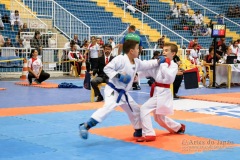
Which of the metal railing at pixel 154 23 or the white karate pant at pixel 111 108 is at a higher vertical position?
the metal railing at pixel 154 23

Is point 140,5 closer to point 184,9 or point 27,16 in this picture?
point 184,9

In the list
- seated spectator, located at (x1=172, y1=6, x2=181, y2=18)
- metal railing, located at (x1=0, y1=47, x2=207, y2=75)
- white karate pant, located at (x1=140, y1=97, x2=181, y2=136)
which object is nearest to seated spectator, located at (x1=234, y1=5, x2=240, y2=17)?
seated spectator, located at (x1=172, y1=6, x2=181, y2=18)

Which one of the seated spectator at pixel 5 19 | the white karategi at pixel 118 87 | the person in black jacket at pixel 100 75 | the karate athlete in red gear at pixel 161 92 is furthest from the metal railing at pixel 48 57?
the white karategi at pixel 118 87

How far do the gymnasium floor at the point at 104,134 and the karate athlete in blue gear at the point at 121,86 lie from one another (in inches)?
12.4

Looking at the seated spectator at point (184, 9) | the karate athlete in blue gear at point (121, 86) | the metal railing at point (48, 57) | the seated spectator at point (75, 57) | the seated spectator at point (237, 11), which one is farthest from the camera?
the seated spectator at point (237, 11)

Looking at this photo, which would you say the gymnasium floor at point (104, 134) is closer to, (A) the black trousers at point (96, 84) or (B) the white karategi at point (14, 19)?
(A) the black trousers at point (96, 84)

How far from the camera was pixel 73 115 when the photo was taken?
9.91m

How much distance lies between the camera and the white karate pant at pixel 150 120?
23.9ft

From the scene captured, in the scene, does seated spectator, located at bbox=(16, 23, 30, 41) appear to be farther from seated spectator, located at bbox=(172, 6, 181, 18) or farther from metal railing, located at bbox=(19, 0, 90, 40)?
seated spectator, located at bbox=(172, 6, 181, 18)

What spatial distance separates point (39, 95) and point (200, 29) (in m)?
17.3

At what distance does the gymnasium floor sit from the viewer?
6379 mm

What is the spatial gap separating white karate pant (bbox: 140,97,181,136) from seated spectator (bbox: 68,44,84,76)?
42.9ft

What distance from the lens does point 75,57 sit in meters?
20.9

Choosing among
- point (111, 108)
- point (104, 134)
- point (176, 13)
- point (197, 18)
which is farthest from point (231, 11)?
point (111, 108)
